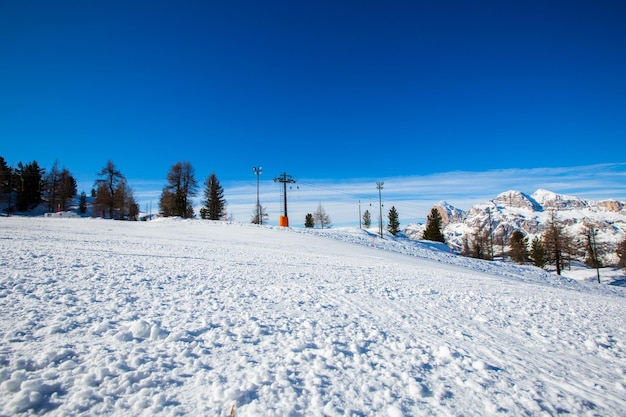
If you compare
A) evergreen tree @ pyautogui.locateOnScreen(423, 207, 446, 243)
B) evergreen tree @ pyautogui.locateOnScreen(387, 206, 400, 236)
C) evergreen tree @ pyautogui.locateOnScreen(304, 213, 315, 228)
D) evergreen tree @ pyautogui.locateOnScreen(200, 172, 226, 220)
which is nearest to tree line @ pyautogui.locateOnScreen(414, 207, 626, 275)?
evergreen tree @ pyautogui.locateOnScreen(423, 207, 446, 243)

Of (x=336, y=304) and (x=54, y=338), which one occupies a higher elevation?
(x=54, y=338)

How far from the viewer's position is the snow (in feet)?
9.87

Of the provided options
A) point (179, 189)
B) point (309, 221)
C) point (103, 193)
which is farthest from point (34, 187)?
point (309, 221)

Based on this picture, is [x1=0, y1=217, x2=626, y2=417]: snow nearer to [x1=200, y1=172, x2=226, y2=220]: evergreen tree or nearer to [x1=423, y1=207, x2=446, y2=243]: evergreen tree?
[x1=200, y1=172, x2=226, y2=220]: evergreen tree

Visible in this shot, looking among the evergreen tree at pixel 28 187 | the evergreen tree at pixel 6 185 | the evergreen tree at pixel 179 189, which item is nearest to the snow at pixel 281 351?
the evergreen tree at pixel 179 189

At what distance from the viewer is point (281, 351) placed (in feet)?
13.8

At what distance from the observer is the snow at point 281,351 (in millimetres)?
3010

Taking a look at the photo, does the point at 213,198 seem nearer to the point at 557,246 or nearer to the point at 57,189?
the point at 57,189

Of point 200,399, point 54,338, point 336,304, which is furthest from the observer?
point 336,304

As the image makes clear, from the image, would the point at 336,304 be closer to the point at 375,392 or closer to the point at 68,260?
the point at 375,392

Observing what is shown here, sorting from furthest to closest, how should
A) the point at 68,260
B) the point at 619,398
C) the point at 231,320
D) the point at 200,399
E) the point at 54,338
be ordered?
the point at 68,260
the point at 231,320
the point at 54,338
the point at 619,398
the point at 200,399

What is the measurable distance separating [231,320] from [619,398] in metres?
5.89

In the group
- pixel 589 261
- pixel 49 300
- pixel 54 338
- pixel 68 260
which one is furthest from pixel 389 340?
pixel 589 261

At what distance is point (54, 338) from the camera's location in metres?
3.99
